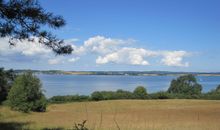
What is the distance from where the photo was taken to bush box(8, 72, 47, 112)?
49.4 m

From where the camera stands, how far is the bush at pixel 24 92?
4941cm

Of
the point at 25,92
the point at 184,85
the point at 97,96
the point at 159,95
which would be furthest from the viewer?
the point at 184,85

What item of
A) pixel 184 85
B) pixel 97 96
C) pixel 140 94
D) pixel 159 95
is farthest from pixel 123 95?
pixel 184 85

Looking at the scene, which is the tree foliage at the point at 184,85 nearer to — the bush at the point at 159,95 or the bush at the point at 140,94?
the bush at the point at 159,95

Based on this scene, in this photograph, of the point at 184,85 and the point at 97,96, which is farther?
the point at 184,85

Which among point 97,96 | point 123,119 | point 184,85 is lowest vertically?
point 97,96

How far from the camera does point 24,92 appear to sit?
4969 centimetres

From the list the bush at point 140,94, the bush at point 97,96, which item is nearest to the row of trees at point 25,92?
the bush at point 97,96

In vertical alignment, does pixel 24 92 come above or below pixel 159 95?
above

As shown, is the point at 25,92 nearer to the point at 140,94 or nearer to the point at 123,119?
the point at 123,119

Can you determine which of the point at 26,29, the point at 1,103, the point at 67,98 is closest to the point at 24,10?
the point at 26,29

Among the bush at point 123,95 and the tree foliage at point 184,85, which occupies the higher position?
the tree foliage at point 184,85

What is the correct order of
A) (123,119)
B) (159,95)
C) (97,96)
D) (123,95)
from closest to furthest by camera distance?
(123,119), (97,96), (123,95), (159,95)

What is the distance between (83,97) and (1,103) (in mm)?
21749
